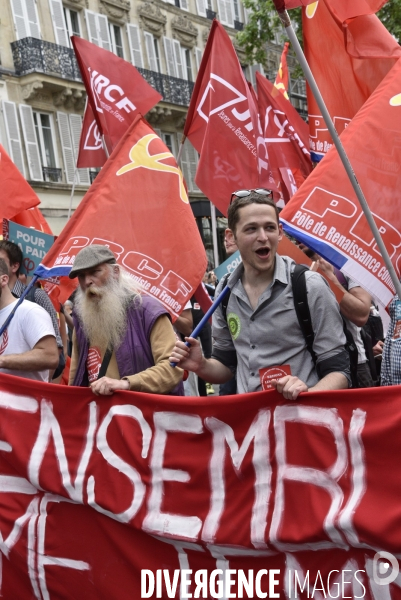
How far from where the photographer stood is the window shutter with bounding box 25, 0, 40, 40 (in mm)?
23938

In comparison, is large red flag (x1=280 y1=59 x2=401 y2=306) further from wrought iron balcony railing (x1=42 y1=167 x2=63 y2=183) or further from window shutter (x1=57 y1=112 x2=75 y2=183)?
window shutter (x1=57 y1=112 x2=75 y2=183)

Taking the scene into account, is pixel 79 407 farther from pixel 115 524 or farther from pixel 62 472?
pixel 115 524

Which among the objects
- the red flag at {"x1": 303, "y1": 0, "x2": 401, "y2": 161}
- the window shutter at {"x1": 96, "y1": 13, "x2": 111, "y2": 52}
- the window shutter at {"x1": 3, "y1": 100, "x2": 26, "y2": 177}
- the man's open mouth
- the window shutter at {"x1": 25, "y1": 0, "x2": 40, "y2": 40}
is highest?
the red flag at {"x1": 303, "y1": 0, "x2": 401, "y2": 161}

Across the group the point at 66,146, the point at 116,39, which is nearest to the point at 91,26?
the point at 116,39

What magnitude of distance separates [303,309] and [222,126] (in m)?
3.70

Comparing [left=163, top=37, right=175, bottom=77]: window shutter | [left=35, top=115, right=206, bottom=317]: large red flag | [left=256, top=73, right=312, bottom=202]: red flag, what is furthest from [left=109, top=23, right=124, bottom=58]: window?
[left=35, top=115, right=206, bottom=317]: large red flag

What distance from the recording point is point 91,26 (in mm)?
26031

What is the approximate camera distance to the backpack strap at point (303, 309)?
3.37 m

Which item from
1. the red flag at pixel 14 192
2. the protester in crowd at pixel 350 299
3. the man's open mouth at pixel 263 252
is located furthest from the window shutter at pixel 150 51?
the man's open mouth at pixel 263 252

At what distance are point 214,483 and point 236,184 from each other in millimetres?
3759

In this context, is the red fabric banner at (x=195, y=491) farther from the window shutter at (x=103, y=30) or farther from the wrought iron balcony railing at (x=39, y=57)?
the window shutter at (x=103, y=30)

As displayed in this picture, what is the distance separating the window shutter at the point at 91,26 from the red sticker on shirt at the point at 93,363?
76.6 feet

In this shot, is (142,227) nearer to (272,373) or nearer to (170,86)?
(272,373)

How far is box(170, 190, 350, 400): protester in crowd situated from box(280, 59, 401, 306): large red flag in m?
0.28
